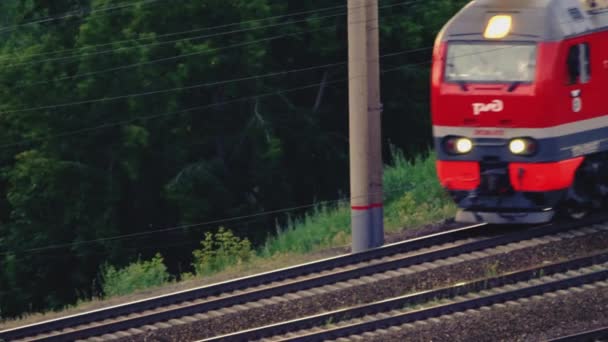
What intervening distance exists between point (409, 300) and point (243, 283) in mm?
2573

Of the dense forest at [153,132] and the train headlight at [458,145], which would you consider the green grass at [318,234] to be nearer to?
the train headlight at [458,145]

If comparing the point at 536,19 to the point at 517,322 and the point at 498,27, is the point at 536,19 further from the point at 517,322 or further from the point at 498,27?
the point at 517,322

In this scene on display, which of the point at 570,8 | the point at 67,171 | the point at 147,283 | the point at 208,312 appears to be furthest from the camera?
the point at 67,171

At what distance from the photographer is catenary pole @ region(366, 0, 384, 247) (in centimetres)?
2061

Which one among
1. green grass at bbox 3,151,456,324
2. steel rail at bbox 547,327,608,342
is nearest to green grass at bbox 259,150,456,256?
green grass at bbox 3,151,456,324

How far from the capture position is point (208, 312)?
18.3 meters

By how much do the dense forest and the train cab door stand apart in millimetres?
10971

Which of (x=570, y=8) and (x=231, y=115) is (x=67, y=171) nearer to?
(x=231, y=115)

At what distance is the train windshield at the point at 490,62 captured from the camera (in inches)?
772

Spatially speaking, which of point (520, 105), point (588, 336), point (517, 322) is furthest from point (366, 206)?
point (588, 336)

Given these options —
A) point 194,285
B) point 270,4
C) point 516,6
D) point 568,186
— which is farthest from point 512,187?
point 270,4

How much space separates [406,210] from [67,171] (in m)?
9.91

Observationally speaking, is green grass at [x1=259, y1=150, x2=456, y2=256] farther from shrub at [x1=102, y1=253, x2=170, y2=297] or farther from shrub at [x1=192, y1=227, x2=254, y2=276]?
shrub at [x1=102, y1=253, x2=170, y2=297]

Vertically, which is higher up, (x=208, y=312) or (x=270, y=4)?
(x=270, y=4)
